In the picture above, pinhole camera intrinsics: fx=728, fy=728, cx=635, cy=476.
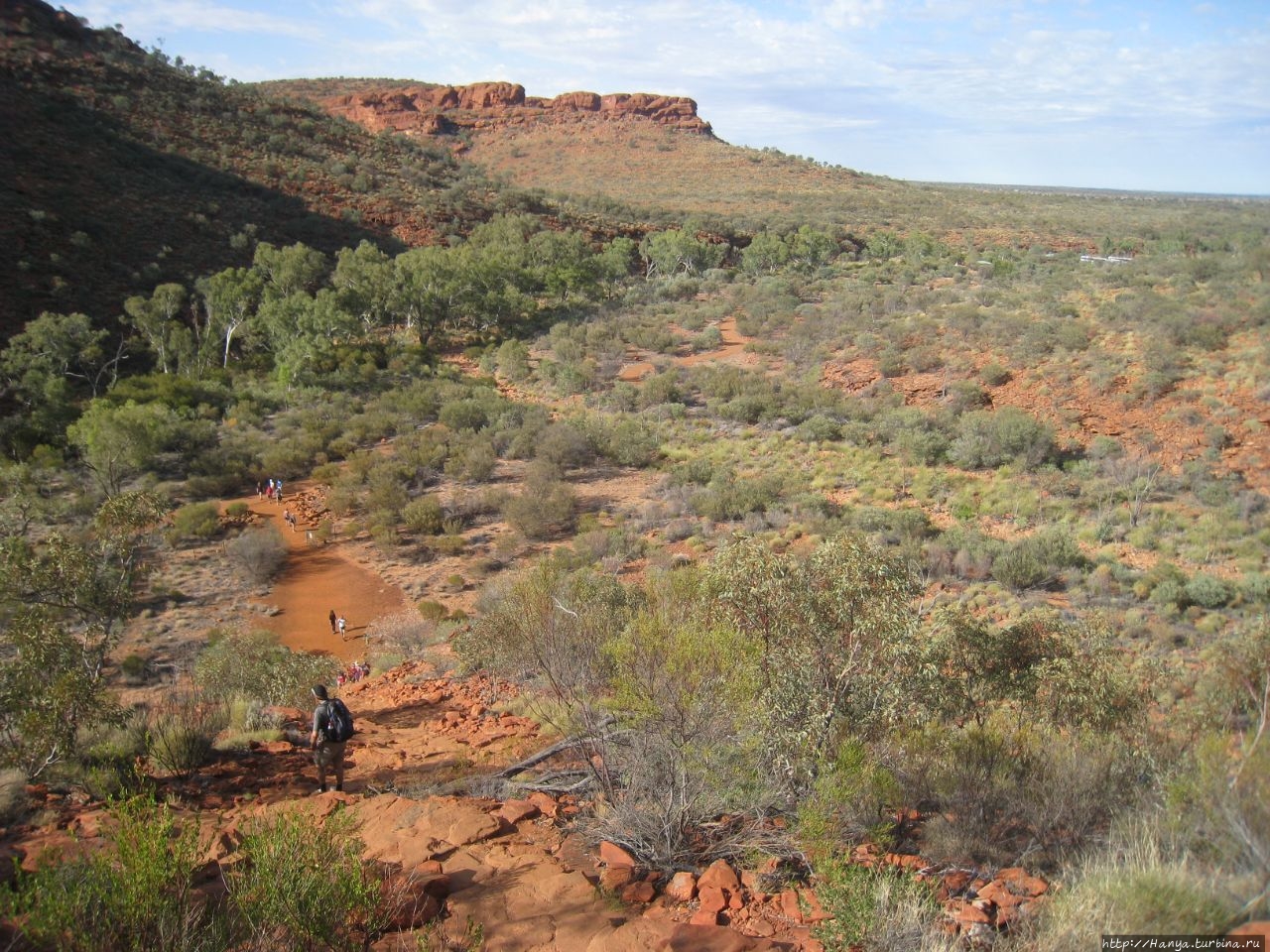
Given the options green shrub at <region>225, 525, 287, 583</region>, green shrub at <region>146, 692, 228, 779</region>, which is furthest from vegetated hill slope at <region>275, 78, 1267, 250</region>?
green shrub at <region>146, 692, 228, 779</region>

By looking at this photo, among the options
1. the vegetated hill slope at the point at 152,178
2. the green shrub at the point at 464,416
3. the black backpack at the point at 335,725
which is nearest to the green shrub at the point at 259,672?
the black backpack at the point at 335,725

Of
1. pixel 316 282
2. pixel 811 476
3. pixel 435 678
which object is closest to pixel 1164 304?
pixel 811 476

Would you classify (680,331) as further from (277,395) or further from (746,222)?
(746,222)

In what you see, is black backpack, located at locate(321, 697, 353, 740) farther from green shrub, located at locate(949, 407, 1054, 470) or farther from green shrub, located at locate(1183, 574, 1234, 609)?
green shrub, located at locate(949, 407, 1054, 470)

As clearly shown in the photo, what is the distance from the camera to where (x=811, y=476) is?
64.7 ft

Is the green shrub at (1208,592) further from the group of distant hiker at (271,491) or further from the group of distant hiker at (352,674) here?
the group of distant hiker at (271,491)

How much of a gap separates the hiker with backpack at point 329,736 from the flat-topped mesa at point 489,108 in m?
103

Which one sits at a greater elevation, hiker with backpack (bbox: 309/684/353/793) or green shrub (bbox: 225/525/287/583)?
hiker with backpack (bbox: 309/684/353/793)

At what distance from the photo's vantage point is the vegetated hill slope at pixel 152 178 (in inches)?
1248

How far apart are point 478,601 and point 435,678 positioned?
11.3 ft

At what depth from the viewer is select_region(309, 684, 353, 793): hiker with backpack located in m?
6.50

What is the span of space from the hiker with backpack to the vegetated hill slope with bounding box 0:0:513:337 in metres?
29.2

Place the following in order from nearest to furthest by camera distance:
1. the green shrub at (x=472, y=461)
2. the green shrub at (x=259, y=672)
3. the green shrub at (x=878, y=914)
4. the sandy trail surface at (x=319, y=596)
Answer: the green shrub at (x=878, y=914) < the green shrub at (x=259, y=672) < the sandy trail surface at (x=319, y=596) < the green shrub at (x=472, y=461)

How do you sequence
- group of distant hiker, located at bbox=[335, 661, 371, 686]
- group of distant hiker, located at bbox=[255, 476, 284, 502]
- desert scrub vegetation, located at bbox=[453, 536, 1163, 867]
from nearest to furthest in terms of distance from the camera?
desert scrub vegetation, located at bbox=[453, 536, 1163, 867] → group of distant hiker, located at bbox=[335, 661, 371, 686] → group of distant hiker, located at bbox=[255, 476, 284, 502]
